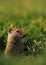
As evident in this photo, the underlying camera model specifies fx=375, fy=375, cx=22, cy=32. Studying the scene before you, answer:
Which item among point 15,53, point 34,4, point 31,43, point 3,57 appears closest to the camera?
point 3,57

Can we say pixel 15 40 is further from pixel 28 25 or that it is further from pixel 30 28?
pixel 28 25

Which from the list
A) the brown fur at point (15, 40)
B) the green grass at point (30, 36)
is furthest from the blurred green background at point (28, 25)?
the brown fur at point (15, 40)

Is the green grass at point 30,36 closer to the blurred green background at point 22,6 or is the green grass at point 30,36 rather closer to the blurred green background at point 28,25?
the blurred green background at point 28,25

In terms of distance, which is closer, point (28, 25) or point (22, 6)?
point (28, 25)

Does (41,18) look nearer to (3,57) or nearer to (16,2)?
(16,2)

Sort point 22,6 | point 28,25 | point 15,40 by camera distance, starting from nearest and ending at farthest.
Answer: point 15,40, point 28,25, point 22,6

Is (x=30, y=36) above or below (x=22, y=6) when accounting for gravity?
below

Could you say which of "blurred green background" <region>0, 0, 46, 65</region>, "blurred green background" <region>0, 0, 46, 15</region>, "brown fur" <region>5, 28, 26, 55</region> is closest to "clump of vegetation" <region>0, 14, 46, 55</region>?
"blurred green background" <region>0, 0, 46, 65</region>

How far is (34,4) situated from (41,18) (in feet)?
4.69

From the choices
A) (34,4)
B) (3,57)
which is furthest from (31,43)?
(34,4)

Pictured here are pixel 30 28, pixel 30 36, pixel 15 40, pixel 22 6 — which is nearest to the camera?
pixel 15 40

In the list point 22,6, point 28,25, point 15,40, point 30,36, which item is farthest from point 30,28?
point 22,6

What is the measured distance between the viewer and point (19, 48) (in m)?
6.34

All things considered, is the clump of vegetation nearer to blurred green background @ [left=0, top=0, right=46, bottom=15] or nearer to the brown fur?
the brown fur
